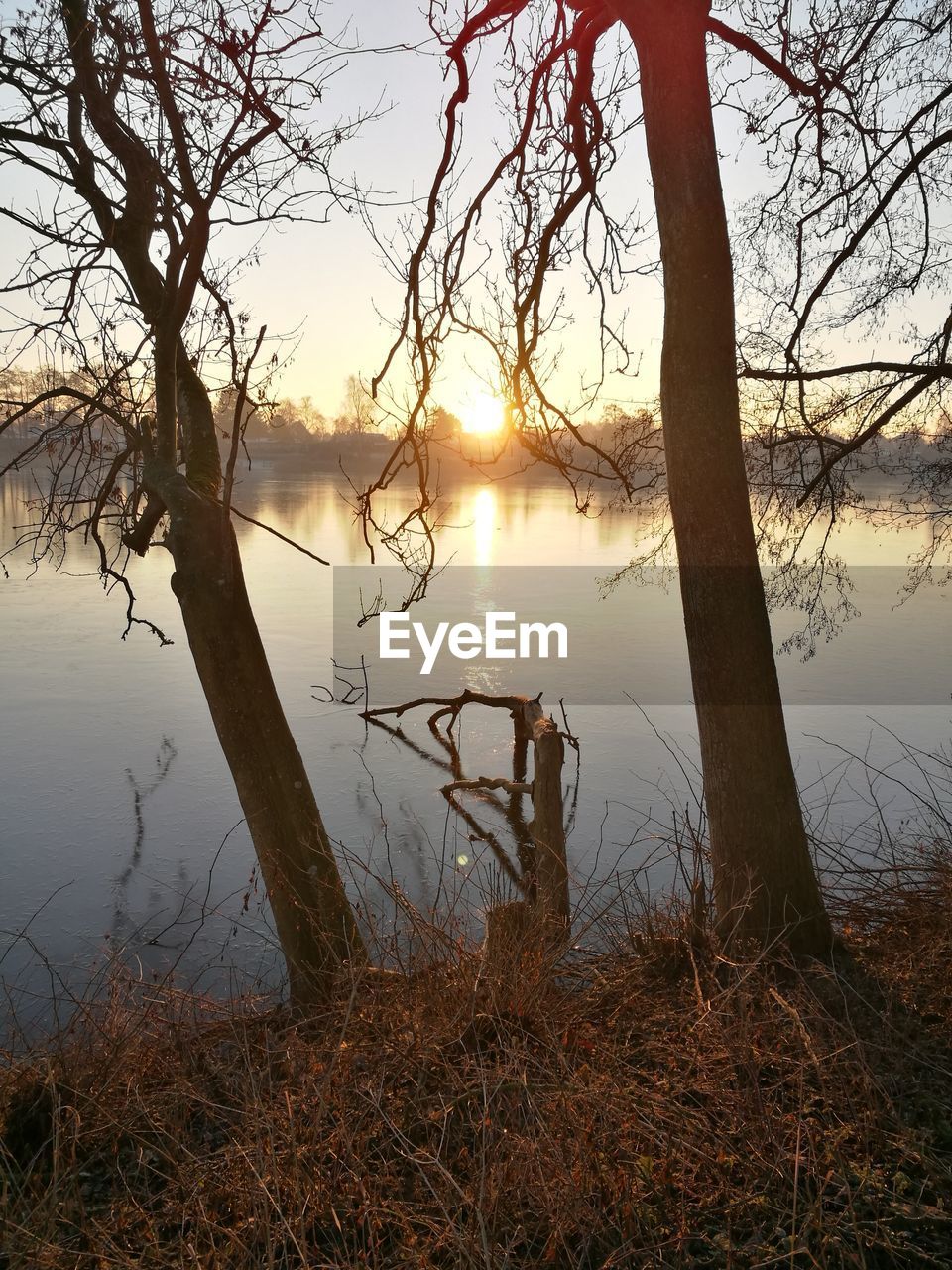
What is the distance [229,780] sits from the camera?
13688 mm

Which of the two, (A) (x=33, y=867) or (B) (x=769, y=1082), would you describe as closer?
(B) (x=769, y=1082)

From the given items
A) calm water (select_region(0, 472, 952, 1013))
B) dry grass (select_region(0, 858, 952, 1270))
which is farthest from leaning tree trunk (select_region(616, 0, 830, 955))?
calm water (select_region(0, 472, 952, 1013))

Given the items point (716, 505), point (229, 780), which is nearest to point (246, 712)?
point (716, 505)

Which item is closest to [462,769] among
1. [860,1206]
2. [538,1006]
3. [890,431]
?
[890,431]

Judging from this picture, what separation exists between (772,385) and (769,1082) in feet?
17.8

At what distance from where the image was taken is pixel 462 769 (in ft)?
45.3

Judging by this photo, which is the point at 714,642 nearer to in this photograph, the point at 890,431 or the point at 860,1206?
the point at 860,1206

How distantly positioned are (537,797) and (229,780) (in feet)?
21.7

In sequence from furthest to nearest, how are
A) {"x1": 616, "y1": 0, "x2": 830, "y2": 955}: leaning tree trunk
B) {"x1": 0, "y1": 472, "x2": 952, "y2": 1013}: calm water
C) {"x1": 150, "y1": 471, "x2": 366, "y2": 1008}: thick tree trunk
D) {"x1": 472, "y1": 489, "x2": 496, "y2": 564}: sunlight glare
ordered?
{"x1": 472, "y1": 489, "x2": 496, "y2": 564}: sunlight glare < {"x1": 0, "y1": 472, "x2": 952, "y2": 1013}: calm water < {"x1": 150, "y1": 471, "x2": 366, "y2": 1008}: thick tree trunk < {"x1": 616, "y1": 0, "x2": 830, "y2": 955}: leaning tree trunk

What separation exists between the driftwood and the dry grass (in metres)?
0.70

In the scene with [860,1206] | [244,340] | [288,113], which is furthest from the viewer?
[244,340]

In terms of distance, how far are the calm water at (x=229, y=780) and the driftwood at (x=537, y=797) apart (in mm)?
227

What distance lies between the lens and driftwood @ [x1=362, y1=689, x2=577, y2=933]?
499 cm

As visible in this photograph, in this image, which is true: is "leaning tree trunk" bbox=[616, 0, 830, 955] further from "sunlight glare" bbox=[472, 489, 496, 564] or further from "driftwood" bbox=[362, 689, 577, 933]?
"sunlight glare" bbox=[472, 489, 496, 564]
